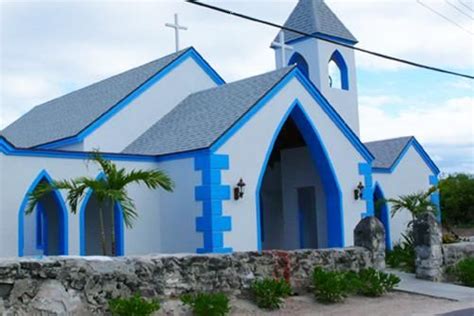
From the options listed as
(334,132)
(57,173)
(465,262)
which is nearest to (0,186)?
(57,173)

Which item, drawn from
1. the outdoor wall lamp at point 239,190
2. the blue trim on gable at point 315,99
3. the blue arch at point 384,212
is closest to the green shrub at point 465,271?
the blue trim on gable at point 315,99

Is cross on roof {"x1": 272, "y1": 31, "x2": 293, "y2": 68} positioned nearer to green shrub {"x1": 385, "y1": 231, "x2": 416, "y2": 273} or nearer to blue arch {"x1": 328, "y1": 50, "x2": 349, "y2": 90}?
blue arch {"x1": 328, "y1": 50, "x2": 349, "y2": 90}

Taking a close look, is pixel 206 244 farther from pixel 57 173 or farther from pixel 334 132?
pixel 334 132

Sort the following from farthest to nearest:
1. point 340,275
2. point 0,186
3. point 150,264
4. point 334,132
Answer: point 334,132, point 0,186, point 340,275, point 150,264

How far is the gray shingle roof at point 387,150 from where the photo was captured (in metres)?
24.7

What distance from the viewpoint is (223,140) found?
56.3ft

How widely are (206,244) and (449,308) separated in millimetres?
6002

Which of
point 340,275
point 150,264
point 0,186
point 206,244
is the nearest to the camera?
point 150,264

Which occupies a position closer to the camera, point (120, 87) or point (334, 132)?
point (334, 132)

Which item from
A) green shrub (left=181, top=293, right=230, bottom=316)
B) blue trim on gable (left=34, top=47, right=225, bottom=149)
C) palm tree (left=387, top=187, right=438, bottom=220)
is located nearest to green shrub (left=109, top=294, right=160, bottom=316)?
green shrub (left=181, top=293, right=230, bottom=316)

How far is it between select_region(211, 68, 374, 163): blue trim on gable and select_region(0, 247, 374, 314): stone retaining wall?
422cm

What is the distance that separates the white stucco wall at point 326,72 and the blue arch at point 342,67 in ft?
0.37

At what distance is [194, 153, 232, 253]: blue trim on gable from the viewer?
16734mm

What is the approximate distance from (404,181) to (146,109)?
32.7 feet
